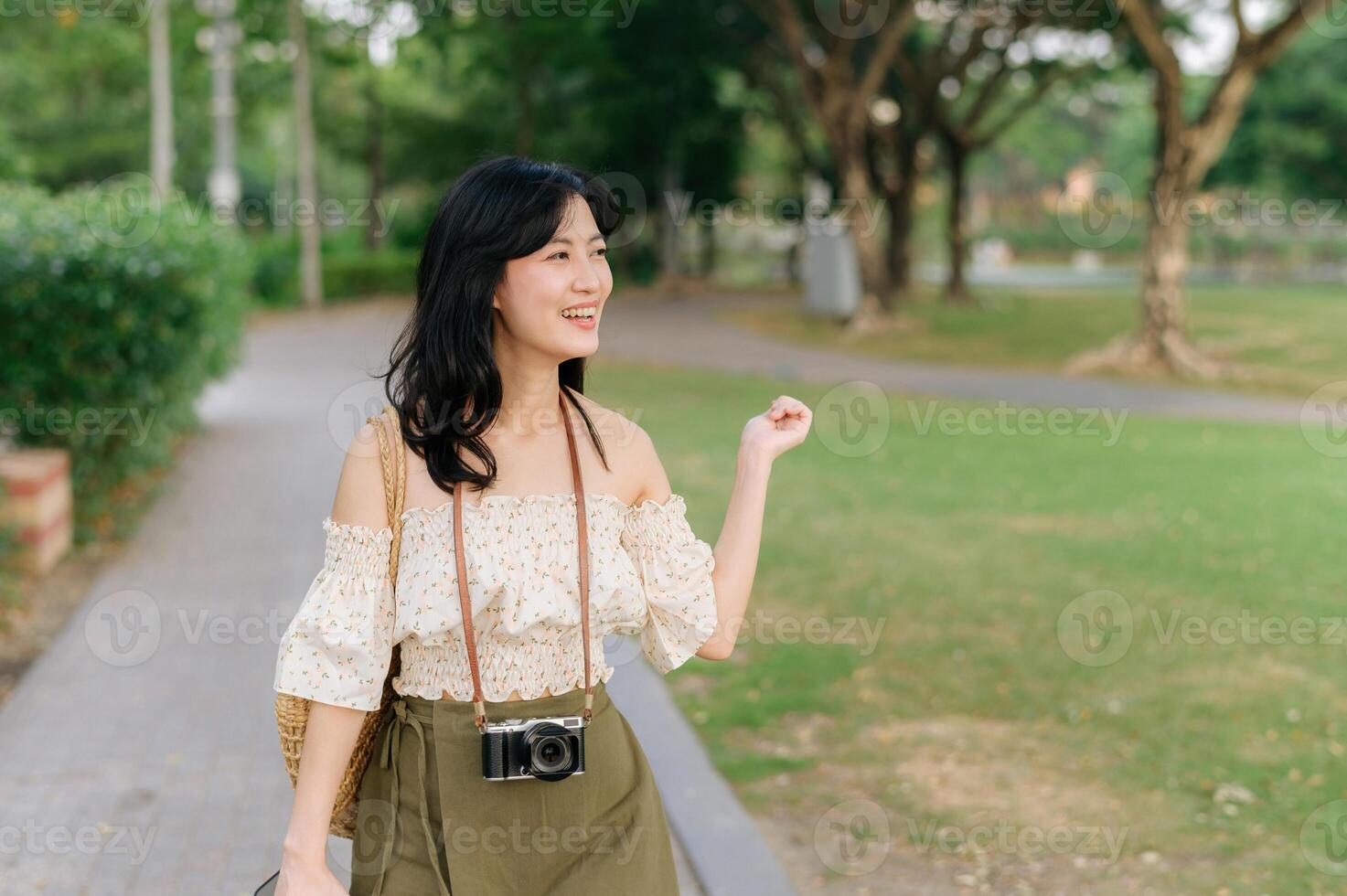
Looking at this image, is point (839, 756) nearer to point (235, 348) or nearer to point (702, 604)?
point (702, 604)

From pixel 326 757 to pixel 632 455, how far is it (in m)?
0.70

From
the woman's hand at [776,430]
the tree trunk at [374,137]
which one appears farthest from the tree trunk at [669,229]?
the woman's hand at [776,430]

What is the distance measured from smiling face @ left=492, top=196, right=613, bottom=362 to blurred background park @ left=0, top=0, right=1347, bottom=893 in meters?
0.43

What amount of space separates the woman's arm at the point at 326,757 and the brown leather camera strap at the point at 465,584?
118 mm

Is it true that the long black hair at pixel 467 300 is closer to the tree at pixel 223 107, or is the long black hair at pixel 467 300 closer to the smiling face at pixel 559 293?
the smiling face at pixel 559 293

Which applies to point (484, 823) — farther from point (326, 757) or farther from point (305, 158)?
point (305, 158)

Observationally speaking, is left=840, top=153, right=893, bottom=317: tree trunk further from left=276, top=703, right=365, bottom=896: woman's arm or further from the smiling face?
left=276, top=703, right=365, bottom=896: woman's arm

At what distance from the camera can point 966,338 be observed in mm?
25422

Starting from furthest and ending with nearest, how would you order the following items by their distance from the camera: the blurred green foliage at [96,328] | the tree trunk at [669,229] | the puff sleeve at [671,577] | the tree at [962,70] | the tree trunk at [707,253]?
the tree trunk at [707,253] → the tree trunk at [669,229] → the tree at [962,70] → the blurred green foliage at [96,328] → the puff sleeve at [671,577]

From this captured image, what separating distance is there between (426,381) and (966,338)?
23660 mm

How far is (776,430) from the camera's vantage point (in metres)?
2.65

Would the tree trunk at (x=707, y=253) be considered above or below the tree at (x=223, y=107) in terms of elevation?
below

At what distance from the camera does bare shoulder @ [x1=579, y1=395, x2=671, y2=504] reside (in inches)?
101

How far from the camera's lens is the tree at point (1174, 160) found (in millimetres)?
18672
